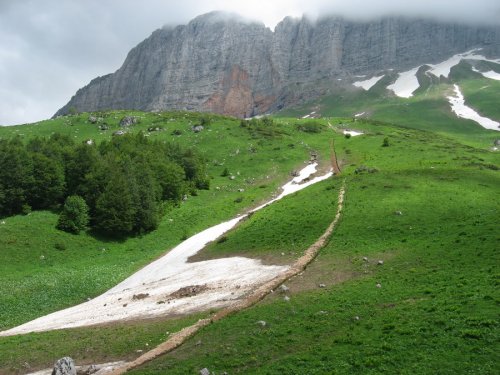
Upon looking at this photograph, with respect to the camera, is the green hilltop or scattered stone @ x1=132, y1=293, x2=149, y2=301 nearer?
the green hilltop

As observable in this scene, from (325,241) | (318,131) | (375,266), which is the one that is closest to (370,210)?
(325,241)

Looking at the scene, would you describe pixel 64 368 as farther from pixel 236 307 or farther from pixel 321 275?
pixel 321 275

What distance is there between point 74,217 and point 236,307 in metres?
40.9

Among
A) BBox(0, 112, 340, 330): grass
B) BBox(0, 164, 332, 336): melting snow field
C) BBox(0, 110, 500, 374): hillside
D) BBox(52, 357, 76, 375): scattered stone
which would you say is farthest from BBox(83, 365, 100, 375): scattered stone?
BBox(0, 112, 340, 330): grass

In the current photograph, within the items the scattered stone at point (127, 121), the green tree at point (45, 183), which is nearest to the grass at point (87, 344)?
the green tree at point (45, 183)

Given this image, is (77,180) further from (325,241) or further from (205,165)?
(325,241)

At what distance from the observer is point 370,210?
158 feet

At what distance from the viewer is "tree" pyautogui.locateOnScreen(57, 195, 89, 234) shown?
60688 millimetres

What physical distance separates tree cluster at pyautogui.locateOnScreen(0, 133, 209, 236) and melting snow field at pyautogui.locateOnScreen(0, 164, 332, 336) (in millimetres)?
15892

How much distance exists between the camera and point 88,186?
224 feet

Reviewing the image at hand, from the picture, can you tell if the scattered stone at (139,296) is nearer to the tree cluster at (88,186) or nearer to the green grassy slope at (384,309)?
the green grassy slope at (384,309)

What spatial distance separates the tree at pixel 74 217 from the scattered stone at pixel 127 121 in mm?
70377

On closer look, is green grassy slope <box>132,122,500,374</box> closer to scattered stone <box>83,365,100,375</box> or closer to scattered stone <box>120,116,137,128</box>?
scattered stone <box>83,365,100,375</box>

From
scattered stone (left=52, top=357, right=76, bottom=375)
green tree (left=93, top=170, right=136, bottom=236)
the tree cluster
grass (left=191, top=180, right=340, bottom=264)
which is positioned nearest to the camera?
scattered stone (left=52, top=357, right=76, bottom=375)
